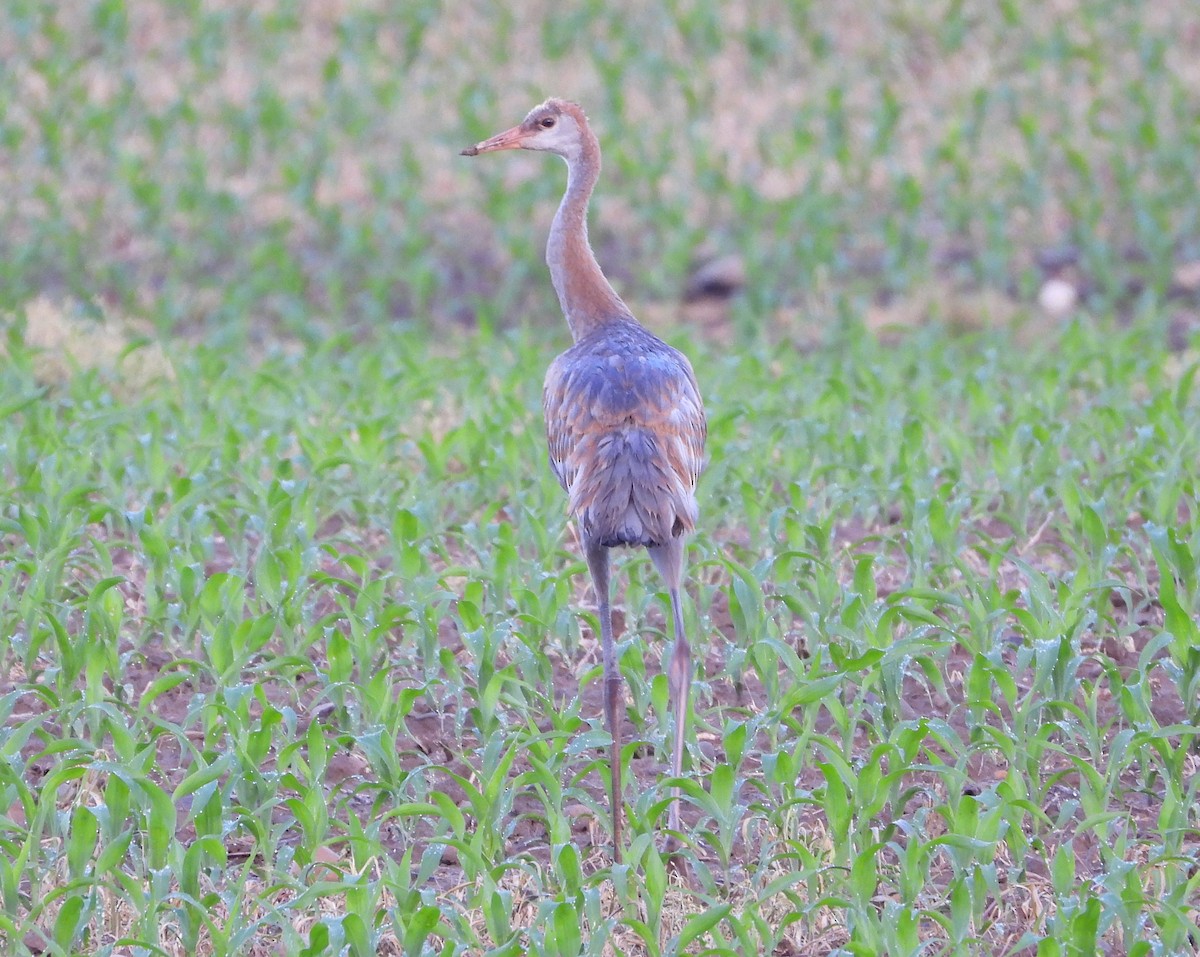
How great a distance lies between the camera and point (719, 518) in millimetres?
6996

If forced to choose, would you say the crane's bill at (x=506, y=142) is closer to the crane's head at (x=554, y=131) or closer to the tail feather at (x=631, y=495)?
the crane's head at (x=554, y=131)

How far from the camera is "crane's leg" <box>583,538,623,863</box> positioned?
471 cm

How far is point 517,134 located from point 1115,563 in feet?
9.21

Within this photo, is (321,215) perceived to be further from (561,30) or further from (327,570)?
(327,570)

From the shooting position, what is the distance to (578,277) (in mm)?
5938

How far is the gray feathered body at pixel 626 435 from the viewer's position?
4.90 m

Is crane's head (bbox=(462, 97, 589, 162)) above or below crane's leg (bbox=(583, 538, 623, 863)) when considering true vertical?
above

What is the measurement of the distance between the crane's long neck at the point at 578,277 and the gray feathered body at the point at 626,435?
0.13 metres

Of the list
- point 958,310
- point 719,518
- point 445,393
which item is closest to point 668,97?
point 958,310

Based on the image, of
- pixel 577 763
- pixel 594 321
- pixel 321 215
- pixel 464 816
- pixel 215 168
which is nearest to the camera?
pixel 464 816

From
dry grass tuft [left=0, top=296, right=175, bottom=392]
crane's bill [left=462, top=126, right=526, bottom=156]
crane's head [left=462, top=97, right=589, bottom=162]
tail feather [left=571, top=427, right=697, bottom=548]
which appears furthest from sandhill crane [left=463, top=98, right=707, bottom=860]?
dry grass tuft [left=0, top=296, right=175, bottom=392]

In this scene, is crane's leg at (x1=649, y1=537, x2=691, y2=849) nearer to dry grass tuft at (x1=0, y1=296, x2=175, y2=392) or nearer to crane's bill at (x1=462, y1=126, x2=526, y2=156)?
crane's bill at (x1=462, y1=126, x2=526, y2=156)

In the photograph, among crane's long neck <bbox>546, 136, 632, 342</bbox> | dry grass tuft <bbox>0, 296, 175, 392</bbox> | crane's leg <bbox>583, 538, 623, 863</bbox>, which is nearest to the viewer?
crane's leg <bbox>583, 538, 623, 863</bbox>

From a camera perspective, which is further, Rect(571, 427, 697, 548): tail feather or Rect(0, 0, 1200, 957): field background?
Rect(571, 427, 697, 548): tail feather
